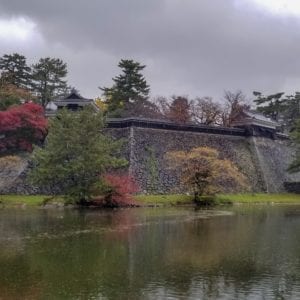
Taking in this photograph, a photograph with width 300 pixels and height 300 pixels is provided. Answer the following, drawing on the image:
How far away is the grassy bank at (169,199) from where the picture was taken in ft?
147

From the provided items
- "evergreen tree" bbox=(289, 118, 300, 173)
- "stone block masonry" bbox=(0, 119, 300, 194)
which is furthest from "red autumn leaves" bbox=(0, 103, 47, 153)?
"evergreen tree" bbox=(289, 118, 300, 173)

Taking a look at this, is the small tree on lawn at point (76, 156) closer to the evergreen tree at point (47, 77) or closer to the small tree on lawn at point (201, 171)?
the small tree on lawn at point (201, 171)

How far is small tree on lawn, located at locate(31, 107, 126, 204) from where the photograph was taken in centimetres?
4372

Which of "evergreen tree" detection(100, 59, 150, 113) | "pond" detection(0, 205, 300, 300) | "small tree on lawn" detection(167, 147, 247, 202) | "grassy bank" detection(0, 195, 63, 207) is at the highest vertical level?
"evergreen tree" detection(100, 59, 150, 113)

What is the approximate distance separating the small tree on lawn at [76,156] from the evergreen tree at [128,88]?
28263mm

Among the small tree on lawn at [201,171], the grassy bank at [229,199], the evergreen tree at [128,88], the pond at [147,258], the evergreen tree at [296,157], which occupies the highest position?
the evergreen tree at [128,88]

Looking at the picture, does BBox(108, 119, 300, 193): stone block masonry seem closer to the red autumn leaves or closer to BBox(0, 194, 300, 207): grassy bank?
BBox(0, 194, 300, 207): grassy bank

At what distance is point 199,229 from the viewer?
96.2 ft

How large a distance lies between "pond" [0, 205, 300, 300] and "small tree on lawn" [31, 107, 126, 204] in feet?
31.8

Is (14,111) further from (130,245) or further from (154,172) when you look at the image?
(130,245)

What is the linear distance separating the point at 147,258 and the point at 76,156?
25.9 m

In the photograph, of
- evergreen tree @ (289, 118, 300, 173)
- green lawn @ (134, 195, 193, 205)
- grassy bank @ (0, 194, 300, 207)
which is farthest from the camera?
evergreen tree @ (289, 118, 300, 173)

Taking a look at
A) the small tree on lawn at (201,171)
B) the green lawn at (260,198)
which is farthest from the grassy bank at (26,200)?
the green lawn at (260,198)

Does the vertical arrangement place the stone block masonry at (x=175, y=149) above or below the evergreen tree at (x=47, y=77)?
below
